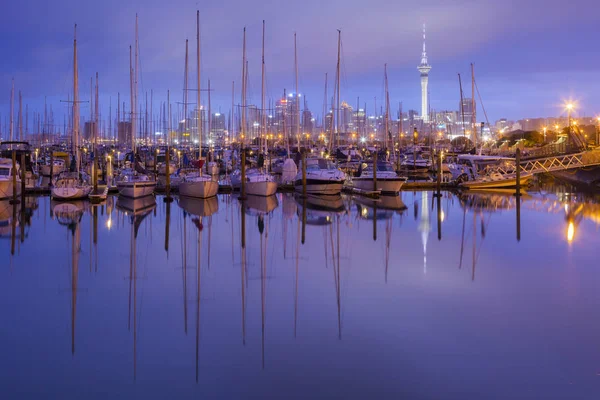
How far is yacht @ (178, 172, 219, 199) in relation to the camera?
1535 inches

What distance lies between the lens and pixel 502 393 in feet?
29.3

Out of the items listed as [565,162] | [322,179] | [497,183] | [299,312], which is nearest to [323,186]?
[322,179]

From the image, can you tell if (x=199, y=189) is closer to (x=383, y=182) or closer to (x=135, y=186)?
(x=135, y=186)

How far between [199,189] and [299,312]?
1051 inches

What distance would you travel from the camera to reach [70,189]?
1479 inches

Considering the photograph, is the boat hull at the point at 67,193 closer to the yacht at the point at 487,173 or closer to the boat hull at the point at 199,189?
the boat hull at the point at 199,189

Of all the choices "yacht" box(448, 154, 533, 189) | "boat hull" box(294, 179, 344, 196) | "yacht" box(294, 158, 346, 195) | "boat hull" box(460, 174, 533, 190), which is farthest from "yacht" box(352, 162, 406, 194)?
"yacht" box(448, 154, 533, 189)

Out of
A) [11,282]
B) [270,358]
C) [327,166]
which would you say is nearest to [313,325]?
[270,358]

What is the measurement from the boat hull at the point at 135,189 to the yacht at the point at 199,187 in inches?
79.0

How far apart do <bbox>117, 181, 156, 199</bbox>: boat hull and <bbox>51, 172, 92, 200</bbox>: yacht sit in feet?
6.12

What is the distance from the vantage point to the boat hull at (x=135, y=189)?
1526 inches

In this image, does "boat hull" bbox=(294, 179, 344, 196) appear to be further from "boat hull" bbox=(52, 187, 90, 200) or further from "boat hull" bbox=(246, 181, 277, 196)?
"boat hull" bbox=(52, 187, 90, 200)

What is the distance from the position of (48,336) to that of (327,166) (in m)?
32.2

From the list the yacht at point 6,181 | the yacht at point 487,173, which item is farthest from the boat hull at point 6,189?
the yacht at point 487,173
